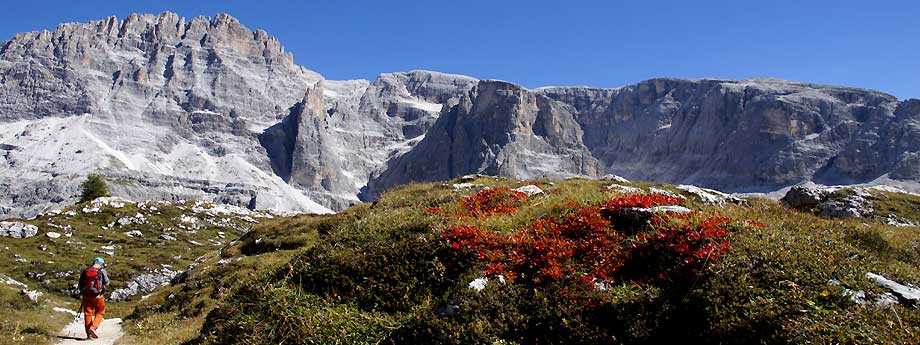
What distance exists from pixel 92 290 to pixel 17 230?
4743 centimetres

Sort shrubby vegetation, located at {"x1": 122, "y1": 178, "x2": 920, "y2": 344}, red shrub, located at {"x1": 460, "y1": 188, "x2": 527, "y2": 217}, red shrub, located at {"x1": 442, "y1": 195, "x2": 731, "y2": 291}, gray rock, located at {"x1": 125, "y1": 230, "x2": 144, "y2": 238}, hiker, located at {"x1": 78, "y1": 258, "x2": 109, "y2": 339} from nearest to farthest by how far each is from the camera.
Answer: shrubby vegetation, located at {"x1": 122, "y1": 178, "x2": 920, "y2": 344}
red shrub, located at {"x1": 442, "y1": 195, "x2": 731, "y2": 291}
red shrub, located at {"x1": 460, "y1": 188, "x2": 527, "y2": 217}
hiker, located at {"x1": 78, "y1": 258, "x2": 109, "y2": 339}
gray rock, located at {"x1": 125, "y1": 230, "x2": 144, "y2": 238}

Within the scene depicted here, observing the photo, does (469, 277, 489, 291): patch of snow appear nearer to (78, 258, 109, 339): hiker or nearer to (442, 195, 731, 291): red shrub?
(442, 195, 731, 291): red shrub

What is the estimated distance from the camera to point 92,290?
1961 centimetres

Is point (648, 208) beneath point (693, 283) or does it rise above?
above

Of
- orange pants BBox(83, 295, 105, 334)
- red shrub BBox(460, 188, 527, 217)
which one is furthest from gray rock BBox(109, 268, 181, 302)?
red shrub BBox(460, 188, 527, 217)

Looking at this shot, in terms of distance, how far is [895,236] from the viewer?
48.9 ft

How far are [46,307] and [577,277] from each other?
92.6ft

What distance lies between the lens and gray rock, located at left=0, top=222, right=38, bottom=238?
54.5m

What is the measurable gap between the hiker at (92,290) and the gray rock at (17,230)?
45.8m

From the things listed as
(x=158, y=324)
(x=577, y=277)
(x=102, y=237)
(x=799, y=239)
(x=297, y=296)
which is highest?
(x=799, y=239)

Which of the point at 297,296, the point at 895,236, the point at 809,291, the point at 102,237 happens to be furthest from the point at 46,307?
the point at 102,237

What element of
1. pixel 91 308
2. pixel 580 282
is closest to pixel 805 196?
pixel 580 282

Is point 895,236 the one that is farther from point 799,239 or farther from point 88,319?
point 88,319

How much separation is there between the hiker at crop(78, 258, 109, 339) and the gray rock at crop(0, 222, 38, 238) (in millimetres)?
45822
